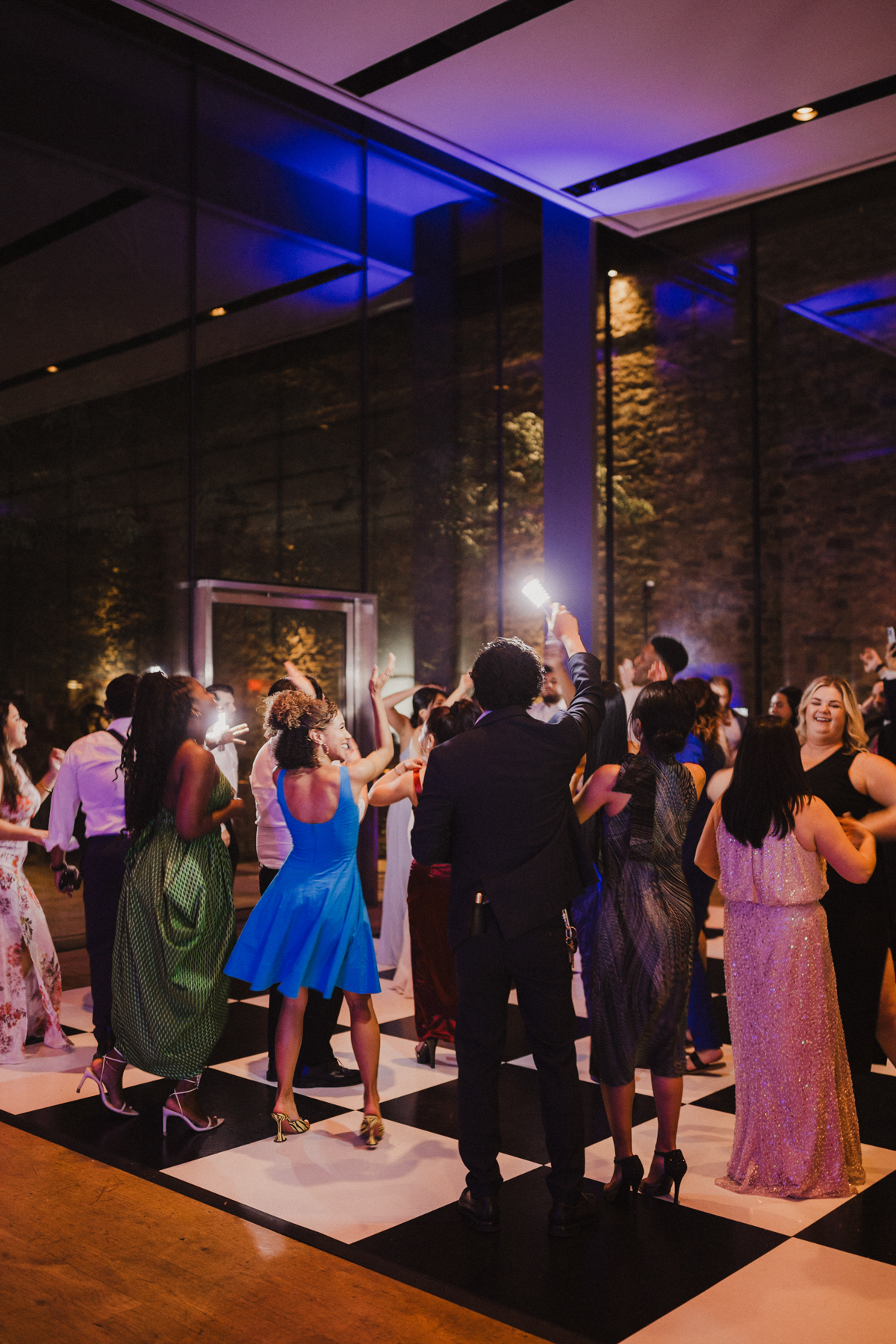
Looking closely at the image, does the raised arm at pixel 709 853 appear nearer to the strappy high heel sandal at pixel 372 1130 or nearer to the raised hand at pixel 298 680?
the strappy high heel sandal at pixel 372 1130

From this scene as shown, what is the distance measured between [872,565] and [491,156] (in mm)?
3788

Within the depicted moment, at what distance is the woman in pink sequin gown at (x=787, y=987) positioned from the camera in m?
3.04

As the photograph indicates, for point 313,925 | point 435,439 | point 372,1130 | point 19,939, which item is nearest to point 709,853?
point 313,925

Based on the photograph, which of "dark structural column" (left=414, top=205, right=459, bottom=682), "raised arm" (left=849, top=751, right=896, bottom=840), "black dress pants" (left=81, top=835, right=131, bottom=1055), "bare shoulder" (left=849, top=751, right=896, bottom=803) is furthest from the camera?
"dark structural column" (left=414, top=205, right=459, bottom=682)

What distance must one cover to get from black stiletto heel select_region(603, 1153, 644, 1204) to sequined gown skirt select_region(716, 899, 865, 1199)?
30 cm

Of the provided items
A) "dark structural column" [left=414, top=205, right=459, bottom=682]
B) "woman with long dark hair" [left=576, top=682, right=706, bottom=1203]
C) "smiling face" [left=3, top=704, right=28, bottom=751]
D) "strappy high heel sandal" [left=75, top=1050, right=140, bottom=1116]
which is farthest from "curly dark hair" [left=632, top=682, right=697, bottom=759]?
"dark structural column" [left=414, top=205, right=459, bottom=682]

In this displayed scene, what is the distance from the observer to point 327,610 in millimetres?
7270

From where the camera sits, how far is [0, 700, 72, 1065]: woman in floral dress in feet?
14.3

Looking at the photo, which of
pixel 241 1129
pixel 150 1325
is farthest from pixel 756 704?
pixel 150 1325

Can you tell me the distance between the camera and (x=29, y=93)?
228 inches

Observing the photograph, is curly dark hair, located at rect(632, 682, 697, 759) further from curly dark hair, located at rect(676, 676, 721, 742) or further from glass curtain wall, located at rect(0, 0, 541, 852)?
glass curtain wall, located at rect(0, 0, 541, 852)

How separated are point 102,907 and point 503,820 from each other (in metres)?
2.15

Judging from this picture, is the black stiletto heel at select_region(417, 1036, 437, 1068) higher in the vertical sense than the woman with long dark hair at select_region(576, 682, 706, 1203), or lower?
lower

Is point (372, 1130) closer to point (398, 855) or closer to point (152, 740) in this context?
point (152, 740)
